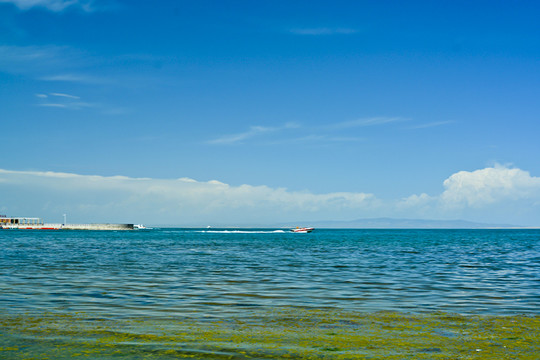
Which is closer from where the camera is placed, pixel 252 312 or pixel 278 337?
pixel 278 337

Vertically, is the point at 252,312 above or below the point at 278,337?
below

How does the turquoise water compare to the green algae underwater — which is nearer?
the green algae underwater

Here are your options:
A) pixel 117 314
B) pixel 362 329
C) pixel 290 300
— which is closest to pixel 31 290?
pixel 117 314

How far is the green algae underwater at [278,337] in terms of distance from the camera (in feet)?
45.0

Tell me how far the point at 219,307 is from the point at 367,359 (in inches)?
397

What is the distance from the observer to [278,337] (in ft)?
51.8

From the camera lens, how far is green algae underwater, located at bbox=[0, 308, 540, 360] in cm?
1370

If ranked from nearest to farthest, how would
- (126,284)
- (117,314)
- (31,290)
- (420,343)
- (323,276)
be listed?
1. (420,343)
2. (117,314)
3. (31,290)
4. (126,284)
5. (323,276)

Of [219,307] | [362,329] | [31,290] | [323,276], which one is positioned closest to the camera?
[362,329]

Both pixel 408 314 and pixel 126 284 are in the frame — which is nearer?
pixel 408 314

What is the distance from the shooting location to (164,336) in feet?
51.6

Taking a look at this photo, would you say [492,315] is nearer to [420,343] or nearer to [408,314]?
[408,314]

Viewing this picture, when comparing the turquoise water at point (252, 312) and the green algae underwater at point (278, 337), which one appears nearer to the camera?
the green algae underwater at point (278, 337)

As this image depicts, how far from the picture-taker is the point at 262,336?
1589 centimetres
